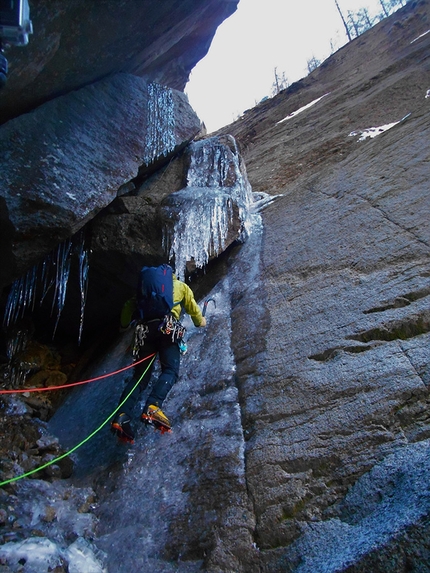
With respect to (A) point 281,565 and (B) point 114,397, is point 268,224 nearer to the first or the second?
(B) point 114,397

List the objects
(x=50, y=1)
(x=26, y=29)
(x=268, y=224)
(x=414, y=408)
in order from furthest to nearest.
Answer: (x=268, y=224)
(x=50, y=1)
(x=414, y=408)
(x=26, y=29)

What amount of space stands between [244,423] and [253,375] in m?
0.58

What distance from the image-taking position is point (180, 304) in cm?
523

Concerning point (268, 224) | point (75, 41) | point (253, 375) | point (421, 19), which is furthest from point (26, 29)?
point (421, 19)

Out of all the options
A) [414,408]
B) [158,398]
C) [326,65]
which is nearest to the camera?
[414,408]

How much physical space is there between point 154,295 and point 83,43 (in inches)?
145

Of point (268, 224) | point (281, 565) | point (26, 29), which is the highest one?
point (26, 29)

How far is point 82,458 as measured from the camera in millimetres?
4902

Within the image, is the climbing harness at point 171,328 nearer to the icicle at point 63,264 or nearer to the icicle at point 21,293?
the icicle at point 63,264

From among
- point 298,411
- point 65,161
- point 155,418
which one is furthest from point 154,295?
point 65,161

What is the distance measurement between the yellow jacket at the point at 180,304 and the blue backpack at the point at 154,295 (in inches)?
10.2

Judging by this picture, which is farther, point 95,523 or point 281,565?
point 95,523

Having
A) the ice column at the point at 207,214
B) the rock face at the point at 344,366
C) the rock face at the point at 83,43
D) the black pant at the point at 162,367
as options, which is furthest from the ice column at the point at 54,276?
the rock face at the point at 344,366

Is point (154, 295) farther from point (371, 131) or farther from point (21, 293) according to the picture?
point (371, 131)
